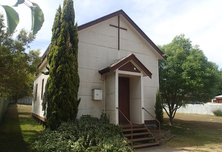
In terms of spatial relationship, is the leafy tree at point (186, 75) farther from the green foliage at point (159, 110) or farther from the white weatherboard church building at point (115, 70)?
the green foliage at point (159, 110)

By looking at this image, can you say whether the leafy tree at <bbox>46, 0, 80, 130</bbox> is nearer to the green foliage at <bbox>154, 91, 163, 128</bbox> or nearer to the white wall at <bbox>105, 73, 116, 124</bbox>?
the white wall at <bbox>105, 73, 116, 124</bbox>

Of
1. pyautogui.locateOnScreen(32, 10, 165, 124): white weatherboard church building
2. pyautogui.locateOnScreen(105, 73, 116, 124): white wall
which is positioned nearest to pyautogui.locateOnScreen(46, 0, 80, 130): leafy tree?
pyautogui.locateOnScreen(32, 10, 165, 124): white weatherboard church building

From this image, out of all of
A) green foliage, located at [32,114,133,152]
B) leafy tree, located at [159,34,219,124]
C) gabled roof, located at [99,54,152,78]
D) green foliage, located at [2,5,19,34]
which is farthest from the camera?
leafy tree, located at [159,34,219,124]

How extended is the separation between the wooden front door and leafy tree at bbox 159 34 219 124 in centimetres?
432

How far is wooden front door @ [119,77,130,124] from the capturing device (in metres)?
9.72

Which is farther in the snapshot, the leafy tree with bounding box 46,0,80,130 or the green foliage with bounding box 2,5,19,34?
the leafy tree with bounding box 46,0,80,130

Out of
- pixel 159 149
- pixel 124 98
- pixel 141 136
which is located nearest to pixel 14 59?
pixel 124 98

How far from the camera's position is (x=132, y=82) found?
9.77 meters

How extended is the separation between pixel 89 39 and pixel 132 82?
3.34 meters

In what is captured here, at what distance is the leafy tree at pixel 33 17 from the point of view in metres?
1.15

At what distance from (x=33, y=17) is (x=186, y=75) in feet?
40.3

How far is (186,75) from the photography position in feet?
39.6

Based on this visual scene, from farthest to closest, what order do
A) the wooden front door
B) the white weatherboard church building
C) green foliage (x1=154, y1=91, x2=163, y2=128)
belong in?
1. green foliage (x1=154, y1=91, x2=163, y2=128)
2. the wooden front door
3. the white weatherboard church building

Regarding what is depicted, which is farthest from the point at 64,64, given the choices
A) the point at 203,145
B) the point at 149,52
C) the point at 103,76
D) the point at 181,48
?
the point at 181,48
